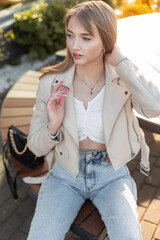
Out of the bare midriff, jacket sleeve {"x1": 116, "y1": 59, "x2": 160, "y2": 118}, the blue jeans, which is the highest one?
jacket sleeve {"x1": 116, "y1": 59, "x2": 160, "y2": 118}

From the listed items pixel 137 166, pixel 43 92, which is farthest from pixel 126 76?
pixel 137 166

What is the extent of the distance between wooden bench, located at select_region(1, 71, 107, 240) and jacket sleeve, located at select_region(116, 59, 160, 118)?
90cm

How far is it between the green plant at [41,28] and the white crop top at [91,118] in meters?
4.33

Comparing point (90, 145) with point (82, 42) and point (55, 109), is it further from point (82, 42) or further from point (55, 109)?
point (82, 42)

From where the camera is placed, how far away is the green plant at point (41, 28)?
19.8ft

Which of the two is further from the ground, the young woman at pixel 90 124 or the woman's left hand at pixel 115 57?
the woman's left hand at pixel 115 57

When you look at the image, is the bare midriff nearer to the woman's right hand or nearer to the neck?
the woman's right hand

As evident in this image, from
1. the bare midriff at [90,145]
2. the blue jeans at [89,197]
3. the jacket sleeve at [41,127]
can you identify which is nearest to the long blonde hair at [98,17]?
the jacket sleeve at [41,127]

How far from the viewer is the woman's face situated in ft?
6.28

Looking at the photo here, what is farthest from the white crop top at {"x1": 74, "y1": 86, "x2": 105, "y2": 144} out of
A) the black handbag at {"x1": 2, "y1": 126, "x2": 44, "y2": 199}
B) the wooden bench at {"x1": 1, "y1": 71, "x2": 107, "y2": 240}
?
the black handbag at {"x1": 2, "y1": 126, "x2": 44, "y2": 199}

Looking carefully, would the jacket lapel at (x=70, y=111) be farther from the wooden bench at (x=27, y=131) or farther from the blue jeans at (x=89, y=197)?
the wooden bench at (x=27, y=131)

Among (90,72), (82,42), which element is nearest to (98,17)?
(82,42)

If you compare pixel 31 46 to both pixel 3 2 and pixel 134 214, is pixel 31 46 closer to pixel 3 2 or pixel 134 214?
pixel 3 2

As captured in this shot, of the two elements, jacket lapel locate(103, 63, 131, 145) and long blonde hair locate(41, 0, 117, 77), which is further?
jacket lapel locate(103, 63, 131, 145)
